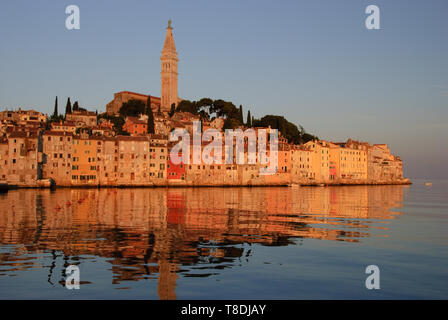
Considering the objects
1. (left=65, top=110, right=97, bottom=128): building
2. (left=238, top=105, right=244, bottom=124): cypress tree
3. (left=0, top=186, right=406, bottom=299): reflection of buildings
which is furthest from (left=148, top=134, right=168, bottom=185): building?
(left=0, top=186, right=406, bottom=299): reflection of buildings

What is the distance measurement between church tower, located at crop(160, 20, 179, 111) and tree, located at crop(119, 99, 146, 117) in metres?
13.1

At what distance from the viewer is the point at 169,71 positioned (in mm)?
137500

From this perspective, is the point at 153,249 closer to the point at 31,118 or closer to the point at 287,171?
the point at 287,171

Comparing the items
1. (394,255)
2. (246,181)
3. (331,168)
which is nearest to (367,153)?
(331,168)

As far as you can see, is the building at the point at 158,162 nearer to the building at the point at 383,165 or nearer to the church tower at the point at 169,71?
the church tower at the point at 169,71

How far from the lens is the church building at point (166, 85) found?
133 metres

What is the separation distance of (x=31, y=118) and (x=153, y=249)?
9109cm

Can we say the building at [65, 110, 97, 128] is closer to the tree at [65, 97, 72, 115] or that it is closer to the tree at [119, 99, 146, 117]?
the tree at [65, 97, 72, 115]

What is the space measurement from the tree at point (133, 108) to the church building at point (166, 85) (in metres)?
8.67

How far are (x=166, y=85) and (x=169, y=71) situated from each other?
4800 mm

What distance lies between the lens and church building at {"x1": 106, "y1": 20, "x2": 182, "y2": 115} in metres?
133

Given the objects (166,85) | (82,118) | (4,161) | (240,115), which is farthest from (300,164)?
(4,161)

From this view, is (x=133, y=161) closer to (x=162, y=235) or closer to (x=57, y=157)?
(x=57, y=157)

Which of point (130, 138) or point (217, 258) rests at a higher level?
point (130, 138)
